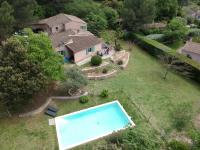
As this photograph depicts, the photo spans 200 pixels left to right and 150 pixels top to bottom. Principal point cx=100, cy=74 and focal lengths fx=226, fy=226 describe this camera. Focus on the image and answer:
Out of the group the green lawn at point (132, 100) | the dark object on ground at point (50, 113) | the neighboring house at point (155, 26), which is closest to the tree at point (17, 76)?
the dark object on ground at point (50, 113)

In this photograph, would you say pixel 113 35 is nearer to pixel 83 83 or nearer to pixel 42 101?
pixel 83 83

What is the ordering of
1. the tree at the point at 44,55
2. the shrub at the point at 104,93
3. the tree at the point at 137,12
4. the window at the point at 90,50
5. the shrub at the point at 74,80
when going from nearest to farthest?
the tree at the point at 44,55 < the shrub at the point at 74,80 < the shrub at the point at 104,93 < the window at the point at 90,50 < the tree at the point at 137,12

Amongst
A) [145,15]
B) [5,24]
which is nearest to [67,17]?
[5,24]

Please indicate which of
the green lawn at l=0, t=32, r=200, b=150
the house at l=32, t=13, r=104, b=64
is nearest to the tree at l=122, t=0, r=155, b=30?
the house at l=32, t=13, r=104, b=64

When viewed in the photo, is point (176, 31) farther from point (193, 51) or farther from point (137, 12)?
point (137, 12)

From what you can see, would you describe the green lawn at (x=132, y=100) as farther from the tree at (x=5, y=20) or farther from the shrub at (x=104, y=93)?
the tree at (x=5, y=20)

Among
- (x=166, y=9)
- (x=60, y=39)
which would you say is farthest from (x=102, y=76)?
(x=166, y=9)

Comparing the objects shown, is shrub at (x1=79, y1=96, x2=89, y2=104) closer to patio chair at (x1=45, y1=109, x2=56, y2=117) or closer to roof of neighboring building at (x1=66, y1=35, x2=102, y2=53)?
patio chair at (x1=45, y1=109, x2=56, y2=117)
